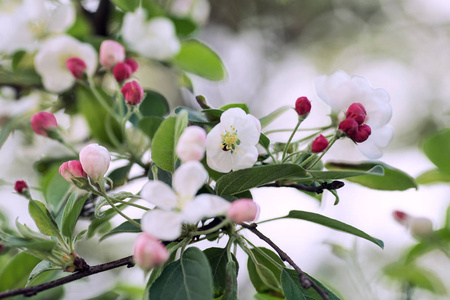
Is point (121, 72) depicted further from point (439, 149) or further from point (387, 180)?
point (439, 149)

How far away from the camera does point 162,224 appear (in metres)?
Result: 0.44

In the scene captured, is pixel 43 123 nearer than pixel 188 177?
No

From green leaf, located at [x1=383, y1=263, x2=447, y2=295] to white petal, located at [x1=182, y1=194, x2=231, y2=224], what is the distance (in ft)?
2.18

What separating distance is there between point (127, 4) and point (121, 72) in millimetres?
331

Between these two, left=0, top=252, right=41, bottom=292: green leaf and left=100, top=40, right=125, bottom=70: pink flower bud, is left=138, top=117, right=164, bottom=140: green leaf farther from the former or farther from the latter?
left=0, top=252, right=41, bottom=292: green leaf

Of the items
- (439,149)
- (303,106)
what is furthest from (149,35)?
(439,149)

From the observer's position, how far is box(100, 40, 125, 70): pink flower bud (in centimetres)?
74

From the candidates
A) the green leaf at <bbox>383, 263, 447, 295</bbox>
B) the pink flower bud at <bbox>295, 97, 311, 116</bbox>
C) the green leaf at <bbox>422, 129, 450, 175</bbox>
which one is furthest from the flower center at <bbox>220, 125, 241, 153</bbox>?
the green leaf at <bbox>383, 263, 447, 295</bbox>

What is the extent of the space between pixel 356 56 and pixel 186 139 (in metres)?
3.38

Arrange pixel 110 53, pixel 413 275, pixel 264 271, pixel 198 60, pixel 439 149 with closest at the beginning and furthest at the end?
1. pixel 264 271
2. pixel 110 53
3. pixel 439 149
4. pixel 413 275
5. pixel 198 60

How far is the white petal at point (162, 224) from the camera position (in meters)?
0.43

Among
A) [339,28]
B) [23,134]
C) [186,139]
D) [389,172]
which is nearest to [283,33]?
[339,28]

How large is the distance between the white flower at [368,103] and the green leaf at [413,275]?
17.5 inches

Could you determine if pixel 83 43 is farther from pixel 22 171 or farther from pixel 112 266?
pixel 22 171
